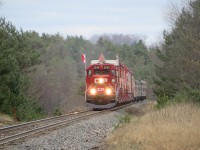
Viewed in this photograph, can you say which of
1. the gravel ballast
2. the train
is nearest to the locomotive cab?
the train

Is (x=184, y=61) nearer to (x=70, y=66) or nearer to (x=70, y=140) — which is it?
(x=70, y=140)

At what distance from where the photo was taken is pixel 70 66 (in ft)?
427

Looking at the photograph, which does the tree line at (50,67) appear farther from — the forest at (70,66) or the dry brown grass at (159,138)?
the dry brown grass at (159,138)

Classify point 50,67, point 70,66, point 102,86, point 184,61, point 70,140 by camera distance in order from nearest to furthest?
1. point 70,140
2. point 184,61
3. point 102,86
4. point 50,67
5. point 70,66

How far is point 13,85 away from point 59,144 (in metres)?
18.8

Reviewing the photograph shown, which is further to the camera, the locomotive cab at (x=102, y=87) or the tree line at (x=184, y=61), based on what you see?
the locomotive cab at (x=102, y=87)

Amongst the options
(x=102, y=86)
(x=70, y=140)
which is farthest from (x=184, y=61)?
(x=70, y=140)

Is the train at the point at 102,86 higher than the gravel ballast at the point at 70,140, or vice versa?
the train at the point at 102,86

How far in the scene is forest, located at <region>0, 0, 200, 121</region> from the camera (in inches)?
1109

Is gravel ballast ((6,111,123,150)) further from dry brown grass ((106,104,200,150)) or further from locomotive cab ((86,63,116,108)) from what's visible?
locomotive cab ((86,63,116,108))

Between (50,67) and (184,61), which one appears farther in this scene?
(50,67)

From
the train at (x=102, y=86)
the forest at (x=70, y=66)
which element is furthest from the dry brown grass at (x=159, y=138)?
the train at (x=102, y=86)

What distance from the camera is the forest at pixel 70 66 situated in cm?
2816

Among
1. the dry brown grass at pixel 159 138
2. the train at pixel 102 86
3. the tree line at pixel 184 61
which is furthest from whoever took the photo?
the train at pixel 102 86
